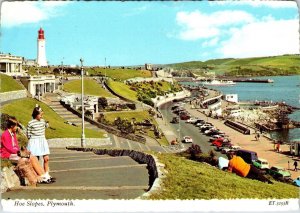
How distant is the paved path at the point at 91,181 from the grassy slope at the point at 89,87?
2868 cm

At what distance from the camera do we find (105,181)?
27.4 feet

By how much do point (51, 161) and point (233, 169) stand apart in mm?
3803

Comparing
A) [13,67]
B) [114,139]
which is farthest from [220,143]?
[13,67]

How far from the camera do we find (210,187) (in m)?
8.09

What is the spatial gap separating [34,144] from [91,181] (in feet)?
3.86

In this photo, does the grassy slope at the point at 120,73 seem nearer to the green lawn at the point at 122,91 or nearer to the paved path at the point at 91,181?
the green lawn at the point at 122,91

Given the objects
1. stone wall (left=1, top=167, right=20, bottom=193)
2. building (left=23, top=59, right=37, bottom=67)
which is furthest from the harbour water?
stone wall (left=1, top=167, right=20, bottom=193)

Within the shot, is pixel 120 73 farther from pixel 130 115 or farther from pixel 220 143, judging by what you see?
pixel 220 143

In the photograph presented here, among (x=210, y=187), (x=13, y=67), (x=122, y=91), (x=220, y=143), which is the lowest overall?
(x=220, y=143)

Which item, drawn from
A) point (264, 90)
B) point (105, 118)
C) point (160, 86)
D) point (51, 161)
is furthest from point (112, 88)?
point (264, 90)

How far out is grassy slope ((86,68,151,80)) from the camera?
67.1 meters

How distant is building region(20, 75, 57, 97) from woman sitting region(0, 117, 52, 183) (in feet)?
59.6

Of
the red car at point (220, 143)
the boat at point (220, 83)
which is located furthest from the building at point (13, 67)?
the boat at point (220, 83)

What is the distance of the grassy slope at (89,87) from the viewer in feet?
132
